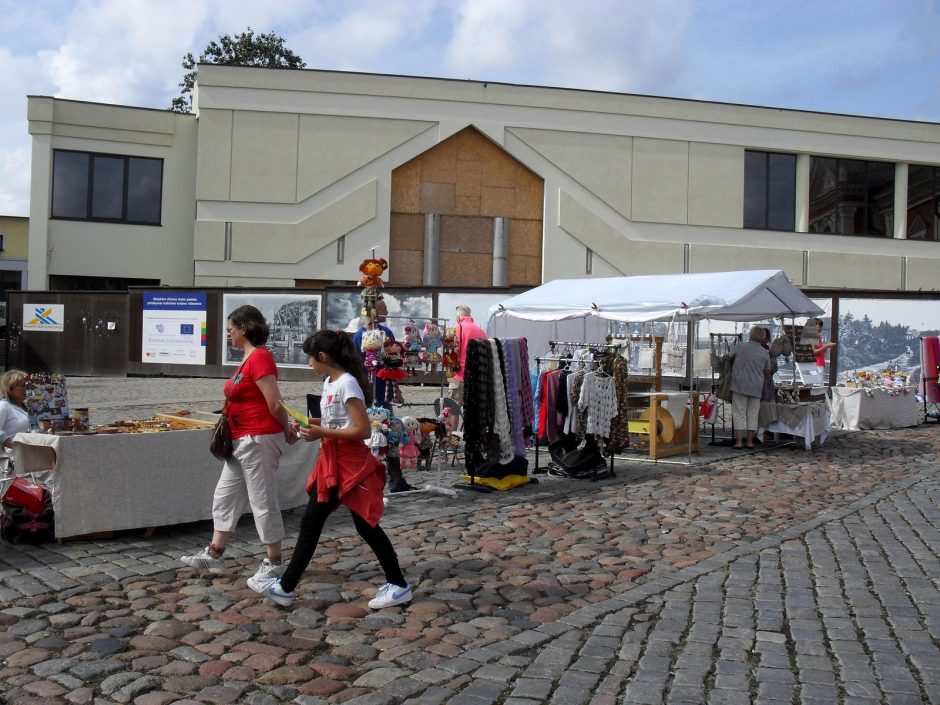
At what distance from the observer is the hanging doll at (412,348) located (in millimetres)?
9016

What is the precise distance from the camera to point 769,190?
31.4m

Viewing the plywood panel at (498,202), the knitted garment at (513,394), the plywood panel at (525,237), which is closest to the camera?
the knitted garment at (513,394)

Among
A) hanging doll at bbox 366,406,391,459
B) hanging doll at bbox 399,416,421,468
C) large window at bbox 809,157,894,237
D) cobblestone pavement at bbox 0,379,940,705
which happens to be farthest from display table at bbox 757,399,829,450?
large window at bbox 809,157,894,237

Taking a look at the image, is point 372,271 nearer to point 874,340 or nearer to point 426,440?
point 426,440

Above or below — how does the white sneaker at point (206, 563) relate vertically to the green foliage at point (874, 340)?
below

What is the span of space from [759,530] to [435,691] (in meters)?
4.32

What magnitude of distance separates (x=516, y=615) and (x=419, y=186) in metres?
24.7

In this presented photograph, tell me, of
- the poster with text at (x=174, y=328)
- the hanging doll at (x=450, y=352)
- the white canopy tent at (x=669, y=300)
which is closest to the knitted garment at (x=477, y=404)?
the hanging doll at (x=450, y=352)

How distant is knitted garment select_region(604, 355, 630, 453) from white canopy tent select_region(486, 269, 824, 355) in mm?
1381

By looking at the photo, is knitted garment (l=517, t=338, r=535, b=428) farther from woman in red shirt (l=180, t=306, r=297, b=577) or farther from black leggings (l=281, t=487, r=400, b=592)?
black leggings (l=281, t=487, r=400, b=592)

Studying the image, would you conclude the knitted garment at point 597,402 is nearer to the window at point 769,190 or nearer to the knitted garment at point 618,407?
the knitted garment at point 618,407

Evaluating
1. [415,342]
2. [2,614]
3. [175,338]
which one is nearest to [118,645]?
[2,614]

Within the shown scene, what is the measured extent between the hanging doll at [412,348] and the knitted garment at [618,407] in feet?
8.59

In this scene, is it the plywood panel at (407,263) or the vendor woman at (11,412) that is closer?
the vendor woman at (11,412)
